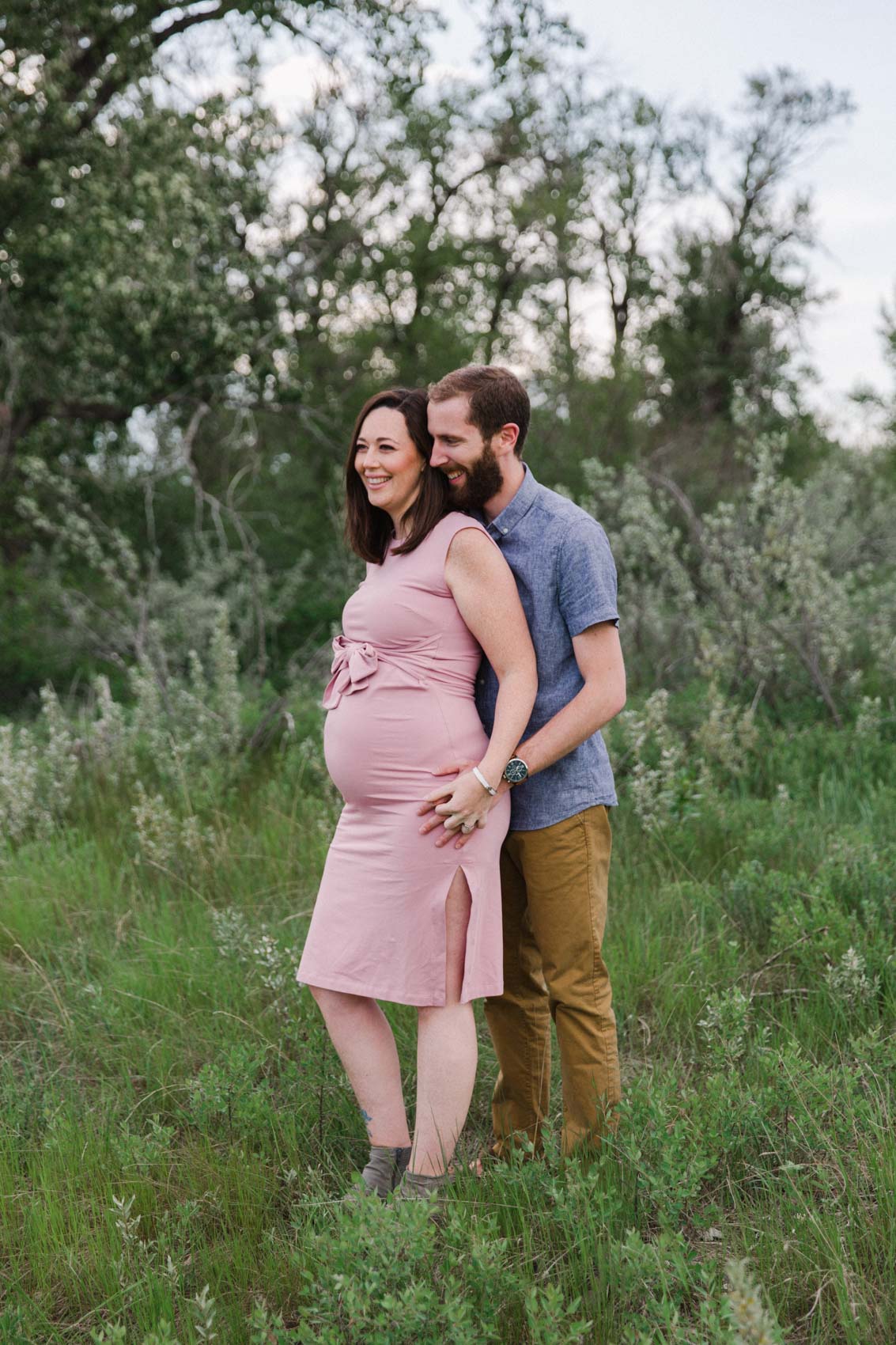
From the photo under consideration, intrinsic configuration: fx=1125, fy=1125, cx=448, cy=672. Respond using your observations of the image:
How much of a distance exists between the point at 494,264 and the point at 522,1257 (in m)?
18.1

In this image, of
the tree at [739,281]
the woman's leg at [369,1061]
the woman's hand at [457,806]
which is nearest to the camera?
the woman's hand at [457,806]

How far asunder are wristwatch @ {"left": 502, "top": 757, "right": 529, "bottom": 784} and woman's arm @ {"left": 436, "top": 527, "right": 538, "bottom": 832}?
27 mm

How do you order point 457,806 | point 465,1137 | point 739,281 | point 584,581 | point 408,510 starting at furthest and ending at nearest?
point 739,281 < point 465,1137 < point 408,510 < point 584,581 < point 457,806

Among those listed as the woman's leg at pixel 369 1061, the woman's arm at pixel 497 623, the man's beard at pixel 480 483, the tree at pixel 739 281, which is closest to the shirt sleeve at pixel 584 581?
the woman's arm at pixel 497 623

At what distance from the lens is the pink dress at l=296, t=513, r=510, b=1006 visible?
280cm

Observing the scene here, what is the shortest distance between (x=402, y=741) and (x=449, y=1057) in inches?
31.3

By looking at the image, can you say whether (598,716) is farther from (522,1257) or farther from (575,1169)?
(522,1257)

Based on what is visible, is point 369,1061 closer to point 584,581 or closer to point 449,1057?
point 449,1057

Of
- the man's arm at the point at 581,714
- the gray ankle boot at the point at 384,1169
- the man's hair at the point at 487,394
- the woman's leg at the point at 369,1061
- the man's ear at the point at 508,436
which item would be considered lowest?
the gray ankle boot at the point at 384,1169

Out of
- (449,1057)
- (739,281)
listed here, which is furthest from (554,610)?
(739,281)

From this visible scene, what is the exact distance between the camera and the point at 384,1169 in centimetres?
289

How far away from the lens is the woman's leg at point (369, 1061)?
115 inches

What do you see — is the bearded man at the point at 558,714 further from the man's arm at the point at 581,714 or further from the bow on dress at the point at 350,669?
the bow on dress at the point at 350,669

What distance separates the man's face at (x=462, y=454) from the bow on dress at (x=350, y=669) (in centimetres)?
47
